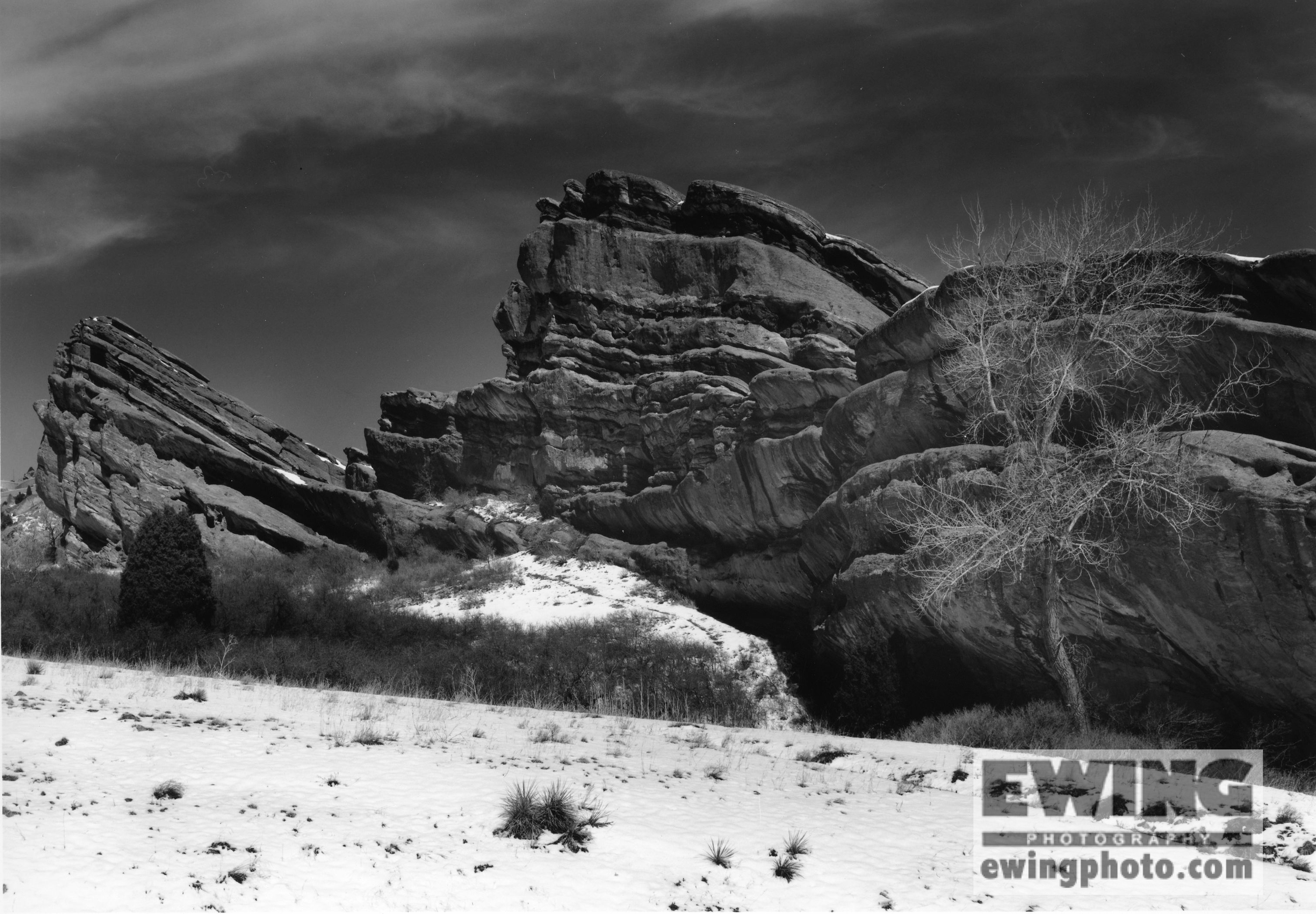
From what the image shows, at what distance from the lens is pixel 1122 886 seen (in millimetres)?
9008

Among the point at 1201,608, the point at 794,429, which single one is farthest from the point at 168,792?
the point at 794,429

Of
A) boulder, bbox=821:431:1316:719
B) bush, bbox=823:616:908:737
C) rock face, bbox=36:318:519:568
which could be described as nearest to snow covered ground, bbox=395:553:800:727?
bush, bbox=823:616:908:737

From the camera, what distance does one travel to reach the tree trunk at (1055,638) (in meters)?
18.5

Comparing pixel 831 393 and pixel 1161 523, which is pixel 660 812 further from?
pixel 831 393

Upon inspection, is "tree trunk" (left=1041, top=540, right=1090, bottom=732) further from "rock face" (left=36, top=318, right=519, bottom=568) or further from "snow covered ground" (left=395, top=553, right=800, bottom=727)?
"rock face" (left=36, top=318, right=519, bottom=568)

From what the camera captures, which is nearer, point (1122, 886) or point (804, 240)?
point (1122, 886)

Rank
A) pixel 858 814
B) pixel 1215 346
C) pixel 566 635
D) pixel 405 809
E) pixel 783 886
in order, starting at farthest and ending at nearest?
1. pixel 566 635
2. pixel 1215 346
3. pixel 858 814
4. pixel 405 809
5. pixel 783 886

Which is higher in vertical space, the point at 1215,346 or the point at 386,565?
the point at 1215,346

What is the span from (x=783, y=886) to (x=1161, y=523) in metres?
12.1

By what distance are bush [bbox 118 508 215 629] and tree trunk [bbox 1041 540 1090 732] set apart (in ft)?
71.0

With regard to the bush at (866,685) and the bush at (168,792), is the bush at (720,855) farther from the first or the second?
the bush at (866,685)

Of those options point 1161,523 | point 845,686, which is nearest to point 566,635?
point 845,686

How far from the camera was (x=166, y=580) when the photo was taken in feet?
89.4

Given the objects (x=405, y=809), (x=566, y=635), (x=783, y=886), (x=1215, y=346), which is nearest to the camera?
(x=783, y=886)
